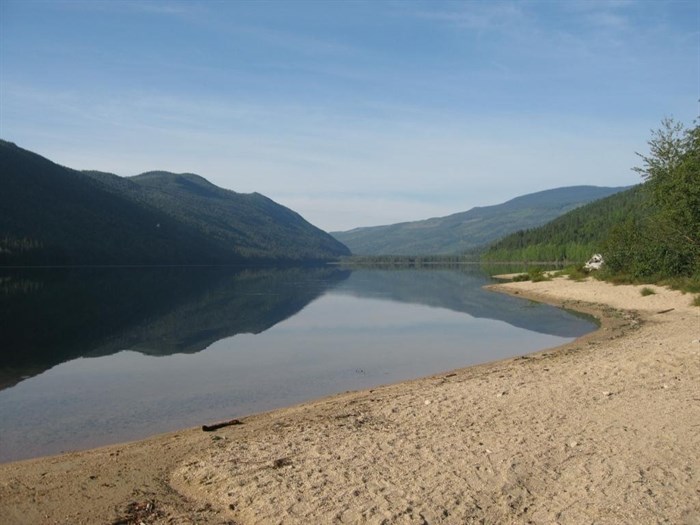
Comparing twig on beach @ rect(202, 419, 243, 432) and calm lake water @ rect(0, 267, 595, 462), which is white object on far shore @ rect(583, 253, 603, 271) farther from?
twig on beach @ rect(202, 419, 243, 432)

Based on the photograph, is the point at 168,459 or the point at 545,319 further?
the point at 545,319

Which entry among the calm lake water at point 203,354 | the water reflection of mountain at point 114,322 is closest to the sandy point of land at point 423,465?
the calm lake water at point 203,354

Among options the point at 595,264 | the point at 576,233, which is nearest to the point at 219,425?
the point at 595,264

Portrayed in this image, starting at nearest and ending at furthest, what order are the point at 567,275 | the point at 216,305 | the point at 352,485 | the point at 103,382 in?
the point at 352,485 → the point at 103,382 → the point at 216,305 → the point at 567,275

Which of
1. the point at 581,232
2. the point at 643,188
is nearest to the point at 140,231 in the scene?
the point at 581,232

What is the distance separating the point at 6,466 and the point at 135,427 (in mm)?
3402

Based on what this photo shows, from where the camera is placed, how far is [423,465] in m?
8.25

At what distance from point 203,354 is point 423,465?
17428 millimetres

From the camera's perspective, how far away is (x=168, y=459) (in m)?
9.59

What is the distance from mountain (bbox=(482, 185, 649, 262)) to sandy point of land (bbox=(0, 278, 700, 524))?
126837 millimetres

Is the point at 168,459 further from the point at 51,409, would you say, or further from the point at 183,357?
the point at 183,357

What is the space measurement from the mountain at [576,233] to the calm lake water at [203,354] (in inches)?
4089

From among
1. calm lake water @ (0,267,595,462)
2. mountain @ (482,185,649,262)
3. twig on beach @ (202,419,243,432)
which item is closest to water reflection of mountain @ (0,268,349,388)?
calm lake water @ (0,267,595,462)

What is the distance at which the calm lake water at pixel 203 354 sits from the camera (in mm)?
14219
